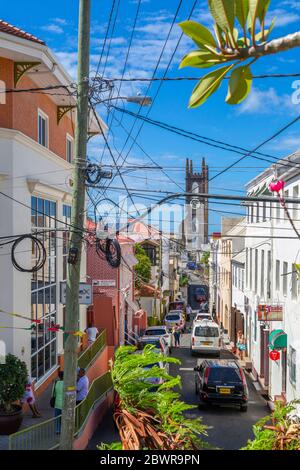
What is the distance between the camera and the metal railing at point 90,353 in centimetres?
1605

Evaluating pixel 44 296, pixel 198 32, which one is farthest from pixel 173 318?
pixel 198 32

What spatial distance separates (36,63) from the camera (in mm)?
13039

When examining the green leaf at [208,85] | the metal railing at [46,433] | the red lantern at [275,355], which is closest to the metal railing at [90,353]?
the metal railing at [46,433]

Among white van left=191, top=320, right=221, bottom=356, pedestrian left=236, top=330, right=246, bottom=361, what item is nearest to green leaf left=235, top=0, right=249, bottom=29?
pedestrian left=236, top=330, right=246, bottom=361

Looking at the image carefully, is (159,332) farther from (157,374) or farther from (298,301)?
(157,374)

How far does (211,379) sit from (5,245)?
9.34 m

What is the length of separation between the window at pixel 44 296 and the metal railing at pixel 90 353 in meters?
1.18

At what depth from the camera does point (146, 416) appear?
15.5ft

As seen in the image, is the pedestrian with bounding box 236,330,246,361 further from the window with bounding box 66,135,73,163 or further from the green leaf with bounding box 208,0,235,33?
the green leaf with bounding box 208,0,235,33

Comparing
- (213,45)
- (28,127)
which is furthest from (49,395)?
(213,45)

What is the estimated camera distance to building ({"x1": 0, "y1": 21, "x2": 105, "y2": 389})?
42.0ft

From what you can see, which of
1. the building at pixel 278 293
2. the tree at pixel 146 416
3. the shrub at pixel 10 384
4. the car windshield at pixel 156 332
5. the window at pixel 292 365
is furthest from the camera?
the car windshield at pixel 156 332

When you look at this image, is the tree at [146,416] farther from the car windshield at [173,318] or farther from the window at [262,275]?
the car windshield at [173,318]

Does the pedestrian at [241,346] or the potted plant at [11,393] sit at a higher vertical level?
the potted plant at [11,393]
